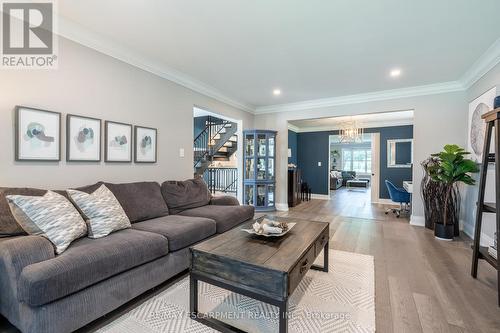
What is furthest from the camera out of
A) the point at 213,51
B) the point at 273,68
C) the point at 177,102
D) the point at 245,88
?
the point at 245,88

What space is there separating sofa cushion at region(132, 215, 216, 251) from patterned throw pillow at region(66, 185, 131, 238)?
25cm

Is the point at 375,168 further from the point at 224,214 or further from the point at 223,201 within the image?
the point at 224,214

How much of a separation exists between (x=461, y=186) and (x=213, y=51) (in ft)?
15.1

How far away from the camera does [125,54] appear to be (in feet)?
9.62

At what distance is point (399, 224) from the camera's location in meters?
4.46

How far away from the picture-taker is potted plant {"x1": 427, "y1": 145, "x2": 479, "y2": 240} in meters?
3.43

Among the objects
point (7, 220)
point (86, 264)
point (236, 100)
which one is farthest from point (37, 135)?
point (236, 100)

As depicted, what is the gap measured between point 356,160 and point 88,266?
14499 mm

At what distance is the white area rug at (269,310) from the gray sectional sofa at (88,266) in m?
0.19

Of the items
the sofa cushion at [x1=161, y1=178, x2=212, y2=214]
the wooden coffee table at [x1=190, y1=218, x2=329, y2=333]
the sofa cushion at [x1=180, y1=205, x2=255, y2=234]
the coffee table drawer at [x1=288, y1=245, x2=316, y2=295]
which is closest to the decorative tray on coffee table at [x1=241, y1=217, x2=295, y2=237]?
the wooden coffee table at [x1=190, y1=218, x2=329, y2=333]

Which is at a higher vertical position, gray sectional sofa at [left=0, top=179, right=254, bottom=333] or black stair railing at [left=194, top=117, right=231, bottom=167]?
black stair railing at [left=194, top=117, right=231, bottom=167]

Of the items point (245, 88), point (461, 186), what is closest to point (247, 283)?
point (245, 88)

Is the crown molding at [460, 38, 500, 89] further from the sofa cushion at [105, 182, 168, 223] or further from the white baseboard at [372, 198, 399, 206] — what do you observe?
the sofa cushion at [105, 182, 168, 223]

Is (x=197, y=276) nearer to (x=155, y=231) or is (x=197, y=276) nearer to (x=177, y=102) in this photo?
(x=155, y=231)
